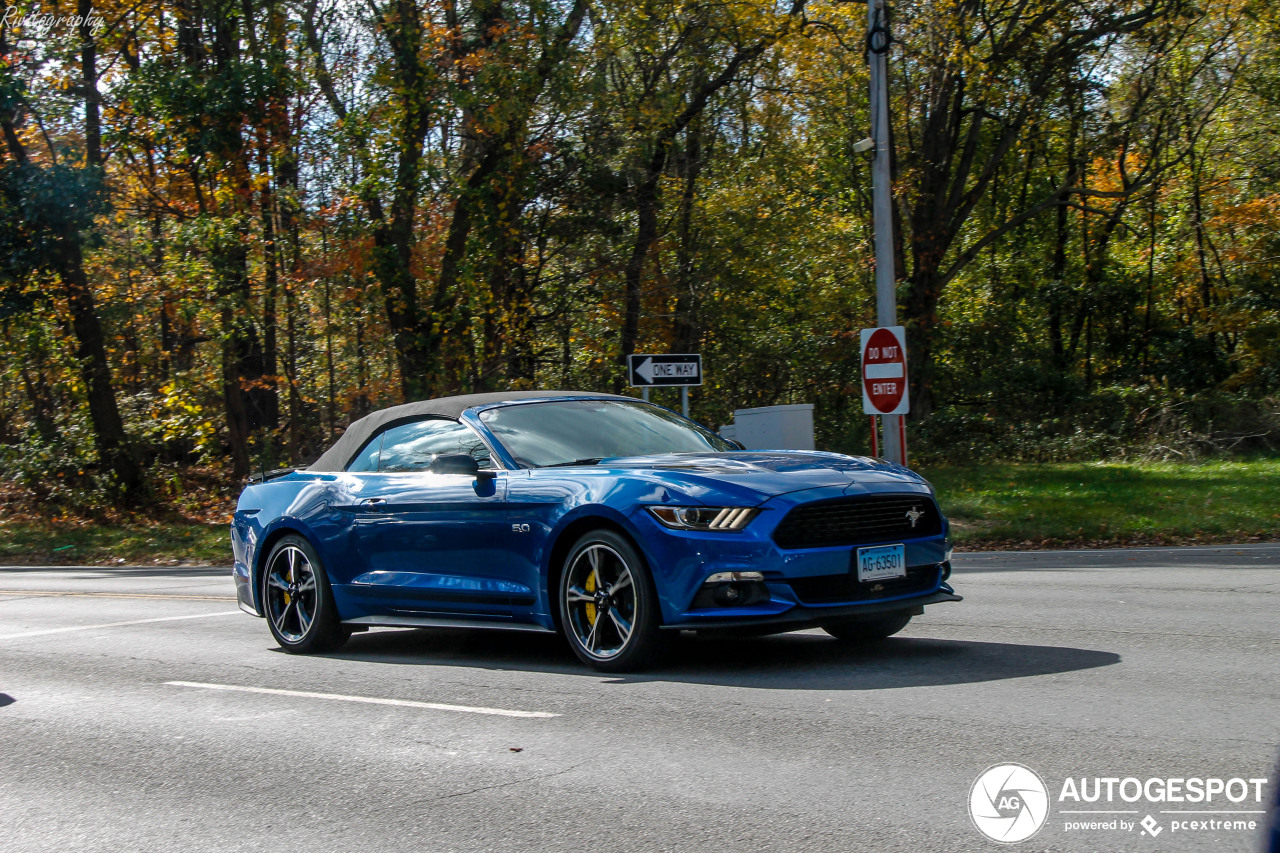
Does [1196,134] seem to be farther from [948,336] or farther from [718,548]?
[718,548]

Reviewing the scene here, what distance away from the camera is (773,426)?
16500 millimetres

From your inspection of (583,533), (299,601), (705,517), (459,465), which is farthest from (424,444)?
(705,517)

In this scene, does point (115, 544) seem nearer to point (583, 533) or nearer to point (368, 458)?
point (368, 458)

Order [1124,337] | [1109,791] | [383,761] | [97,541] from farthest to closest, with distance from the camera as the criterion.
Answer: [1124,337]
[97,541]
[383,761]
[1109,791]

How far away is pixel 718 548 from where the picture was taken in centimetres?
645

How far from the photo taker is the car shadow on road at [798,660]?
6.68 meters

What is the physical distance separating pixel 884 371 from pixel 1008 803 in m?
11.3

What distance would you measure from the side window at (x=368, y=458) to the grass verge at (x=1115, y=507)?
9.03 metres

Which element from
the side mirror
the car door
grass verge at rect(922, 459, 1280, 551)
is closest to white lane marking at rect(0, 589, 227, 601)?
the car door

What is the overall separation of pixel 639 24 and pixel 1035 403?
44.9ft

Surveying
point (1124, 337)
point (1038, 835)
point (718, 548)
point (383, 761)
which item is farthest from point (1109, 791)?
point (1124, 337)

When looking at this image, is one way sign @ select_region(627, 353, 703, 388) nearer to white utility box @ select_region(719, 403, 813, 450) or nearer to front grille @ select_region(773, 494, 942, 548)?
white utility box @ select_region(719, 403, 813, 450)

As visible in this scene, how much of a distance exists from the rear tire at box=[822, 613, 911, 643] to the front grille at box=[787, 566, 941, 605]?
0.65 m

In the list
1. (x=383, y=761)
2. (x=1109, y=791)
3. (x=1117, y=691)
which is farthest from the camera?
(x=1117, y=691)
